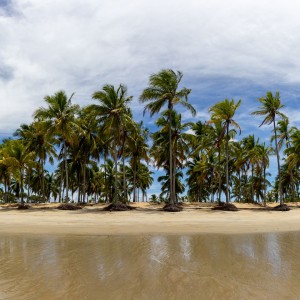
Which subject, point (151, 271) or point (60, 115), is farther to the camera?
point (60, 115)

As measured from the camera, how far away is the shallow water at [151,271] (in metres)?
4.77

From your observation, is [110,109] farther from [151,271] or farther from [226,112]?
[151,271]

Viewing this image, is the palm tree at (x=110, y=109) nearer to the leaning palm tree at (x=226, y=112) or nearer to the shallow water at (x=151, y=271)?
the leaning palm tree at (x=226, y=112)

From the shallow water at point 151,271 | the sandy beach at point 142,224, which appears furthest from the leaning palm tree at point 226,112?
the shallow water at point 151,271

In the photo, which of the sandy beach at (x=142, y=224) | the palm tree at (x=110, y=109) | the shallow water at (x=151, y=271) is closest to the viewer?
the shallow water at (x=151, y=271)

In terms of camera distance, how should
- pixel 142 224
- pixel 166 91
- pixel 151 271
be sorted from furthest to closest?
pixel 166 91
pixel 142 224
pixel 151 271

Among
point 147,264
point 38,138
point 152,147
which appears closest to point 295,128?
point 152,147

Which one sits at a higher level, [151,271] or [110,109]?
[110,109]

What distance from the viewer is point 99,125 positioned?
1185 inches

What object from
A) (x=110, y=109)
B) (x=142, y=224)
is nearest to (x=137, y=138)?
(x=110, y=109)

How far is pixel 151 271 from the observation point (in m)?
6.20

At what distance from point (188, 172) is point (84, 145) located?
23.3 m

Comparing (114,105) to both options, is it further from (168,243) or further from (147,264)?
(147,264)

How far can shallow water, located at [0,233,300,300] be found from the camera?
4773 mm
